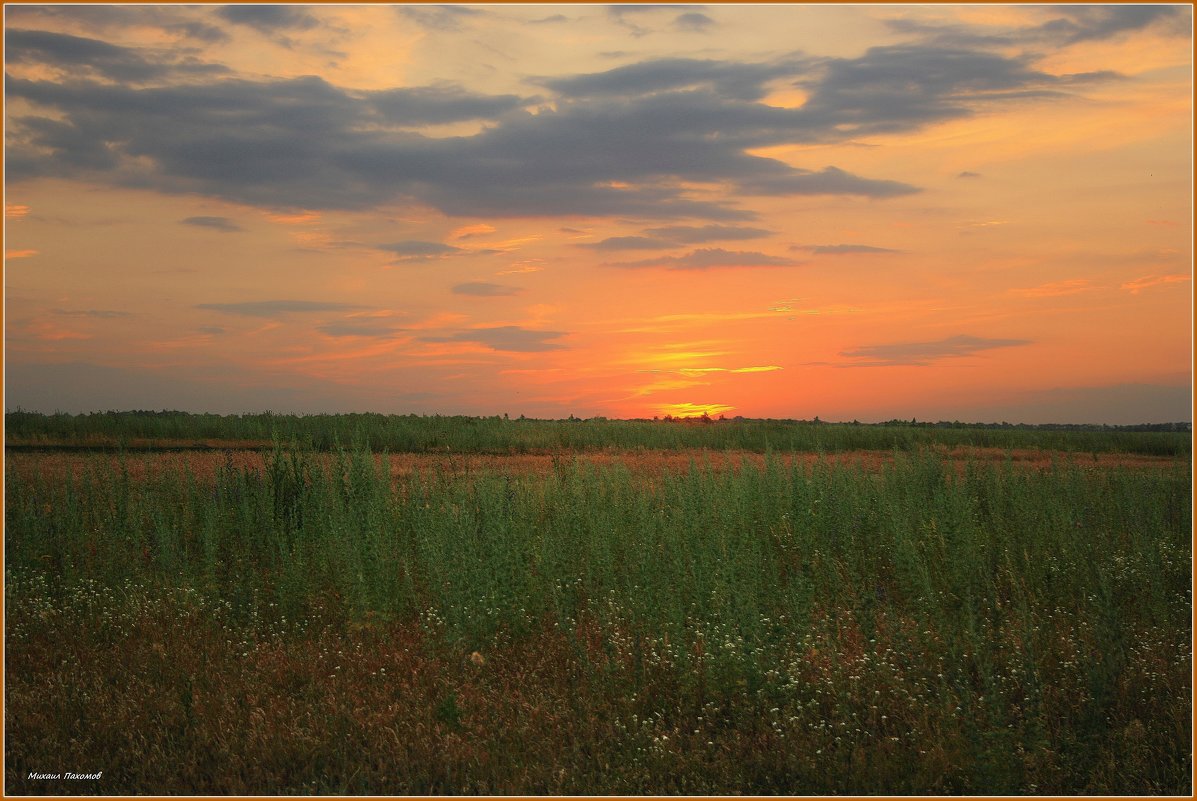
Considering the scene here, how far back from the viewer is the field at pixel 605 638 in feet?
18.0

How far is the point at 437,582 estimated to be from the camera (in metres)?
8.41

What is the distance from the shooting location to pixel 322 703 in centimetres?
629

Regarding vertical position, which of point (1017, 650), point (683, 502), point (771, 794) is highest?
point (683, 502)

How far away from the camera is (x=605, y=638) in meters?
7.16

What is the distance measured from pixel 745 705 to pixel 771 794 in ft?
3.02

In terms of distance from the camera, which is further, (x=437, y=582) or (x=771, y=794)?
(x=437, y=582)

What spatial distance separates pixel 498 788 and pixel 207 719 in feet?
7.96

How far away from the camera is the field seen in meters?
5.47

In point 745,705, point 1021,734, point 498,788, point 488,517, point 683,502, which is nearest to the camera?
point 498,788

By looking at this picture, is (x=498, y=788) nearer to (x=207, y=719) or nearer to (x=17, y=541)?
(x=207, y=719)

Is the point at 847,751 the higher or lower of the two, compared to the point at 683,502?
lower

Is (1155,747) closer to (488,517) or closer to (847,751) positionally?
(847,751)

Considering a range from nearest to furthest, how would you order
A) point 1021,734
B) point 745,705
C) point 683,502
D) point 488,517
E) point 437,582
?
point 1021,734 → point 745,705 → point 437,582 → point 488,517 → point 683,502

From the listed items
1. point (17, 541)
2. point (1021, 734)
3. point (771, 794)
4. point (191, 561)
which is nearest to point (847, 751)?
point (771, 794)
